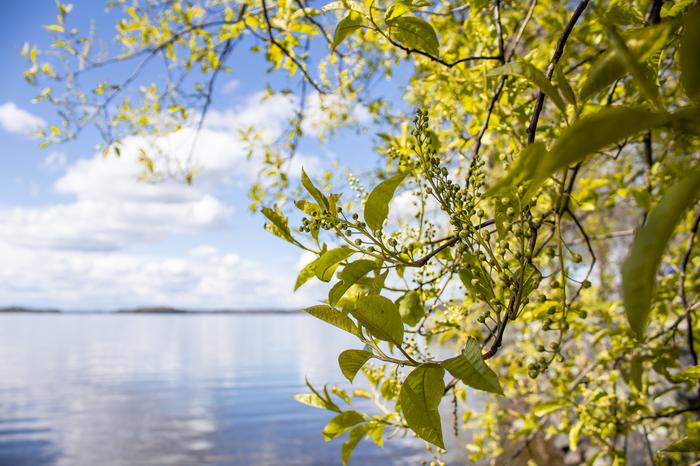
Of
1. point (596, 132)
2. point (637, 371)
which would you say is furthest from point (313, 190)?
point (637, 371)

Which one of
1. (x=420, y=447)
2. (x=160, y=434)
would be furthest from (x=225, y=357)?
(x=420, y=447)

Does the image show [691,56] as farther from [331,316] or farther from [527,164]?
[331,316]

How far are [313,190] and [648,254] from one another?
44 cm

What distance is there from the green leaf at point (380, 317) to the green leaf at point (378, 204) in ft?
Answer: 0.42

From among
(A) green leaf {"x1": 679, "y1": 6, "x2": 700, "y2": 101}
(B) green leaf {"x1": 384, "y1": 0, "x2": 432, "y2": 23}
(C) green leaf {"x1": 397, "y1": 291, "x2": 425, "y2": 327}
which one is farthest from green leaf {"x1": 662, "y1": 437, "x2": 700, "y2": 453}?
(B) green leaf {"x1": 384, "y1": 0, "x2": 432, "y2": 23}

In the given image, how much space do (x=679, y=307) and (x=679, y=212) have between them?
7.46 feet

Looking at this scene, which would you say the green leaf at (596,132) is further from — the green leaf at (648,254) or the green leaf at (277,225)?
the green leaf at (277,225)

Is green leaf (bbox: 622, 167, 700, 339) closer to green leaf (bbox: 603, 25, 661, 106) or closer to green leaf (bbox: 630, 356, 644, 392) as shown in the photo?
green leaf (bbox: 603, 25, 661, 106)

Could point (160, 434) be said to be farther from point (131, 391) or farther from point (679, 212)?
point (679, 212)

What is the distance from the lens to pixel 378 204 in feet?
2.21

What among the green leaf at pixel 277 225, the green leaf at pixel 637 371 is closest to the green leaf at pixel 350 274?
the green leaf at pixel 277 225

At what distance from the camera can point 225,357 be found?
37062 mm

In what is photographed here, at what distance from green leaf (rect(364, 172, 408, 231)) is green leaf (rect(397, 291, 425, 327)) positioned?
26 centimetres

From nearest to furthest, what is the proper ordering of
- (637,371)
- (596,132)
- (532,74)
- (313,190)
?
(596,132) < (532,74) < (313,190) < (637,371)
